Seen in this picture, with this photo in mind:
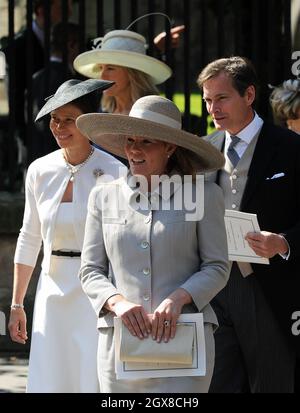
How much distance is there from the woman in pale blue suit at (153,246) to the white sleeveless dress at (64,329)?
78 centimetres

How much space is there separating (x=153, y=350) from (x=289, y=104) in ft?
8.11

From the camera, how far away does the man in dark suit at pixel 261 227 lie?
219 inches

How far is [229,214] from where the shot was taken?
5293 mm

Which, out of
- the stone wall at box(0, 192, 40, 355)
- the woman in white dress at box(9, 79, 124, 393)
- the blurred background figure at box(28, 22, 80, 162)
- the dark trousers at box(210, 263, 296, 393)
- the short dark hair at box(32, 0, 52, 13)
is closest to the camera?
the woman in white dress at box(9, 79, 124, 393)

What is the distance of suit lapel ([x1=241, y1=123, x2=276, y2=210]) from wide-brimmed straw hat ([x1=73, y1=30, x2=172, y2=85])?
153 centimetres

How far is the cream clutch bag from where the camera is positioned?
14.5 feet

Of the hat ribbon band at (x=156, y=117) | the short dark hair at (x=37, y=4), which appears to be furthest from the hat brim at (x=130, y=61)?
the hat ribbon band at (x=156, y=117)

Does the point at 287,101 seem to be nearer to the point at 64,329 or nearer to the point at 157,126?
the point at 64,329

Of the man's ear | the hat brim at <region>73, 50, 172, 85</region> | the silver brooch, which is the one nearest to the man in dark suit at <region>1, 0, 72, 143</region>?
the hat brim at <region>73, 50, 172, 85</region>

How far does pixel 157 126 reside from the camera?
466 centimetres

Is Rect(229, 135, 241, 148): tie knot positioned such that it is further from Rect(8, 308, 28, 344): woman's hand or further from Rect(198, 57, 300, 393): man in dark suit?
Rect(8, 308, 28, 344): woman's hand

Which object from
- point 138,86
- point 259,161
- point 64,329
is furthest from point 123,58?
point 64,329

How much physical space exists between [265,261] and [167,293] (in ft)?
3.06
